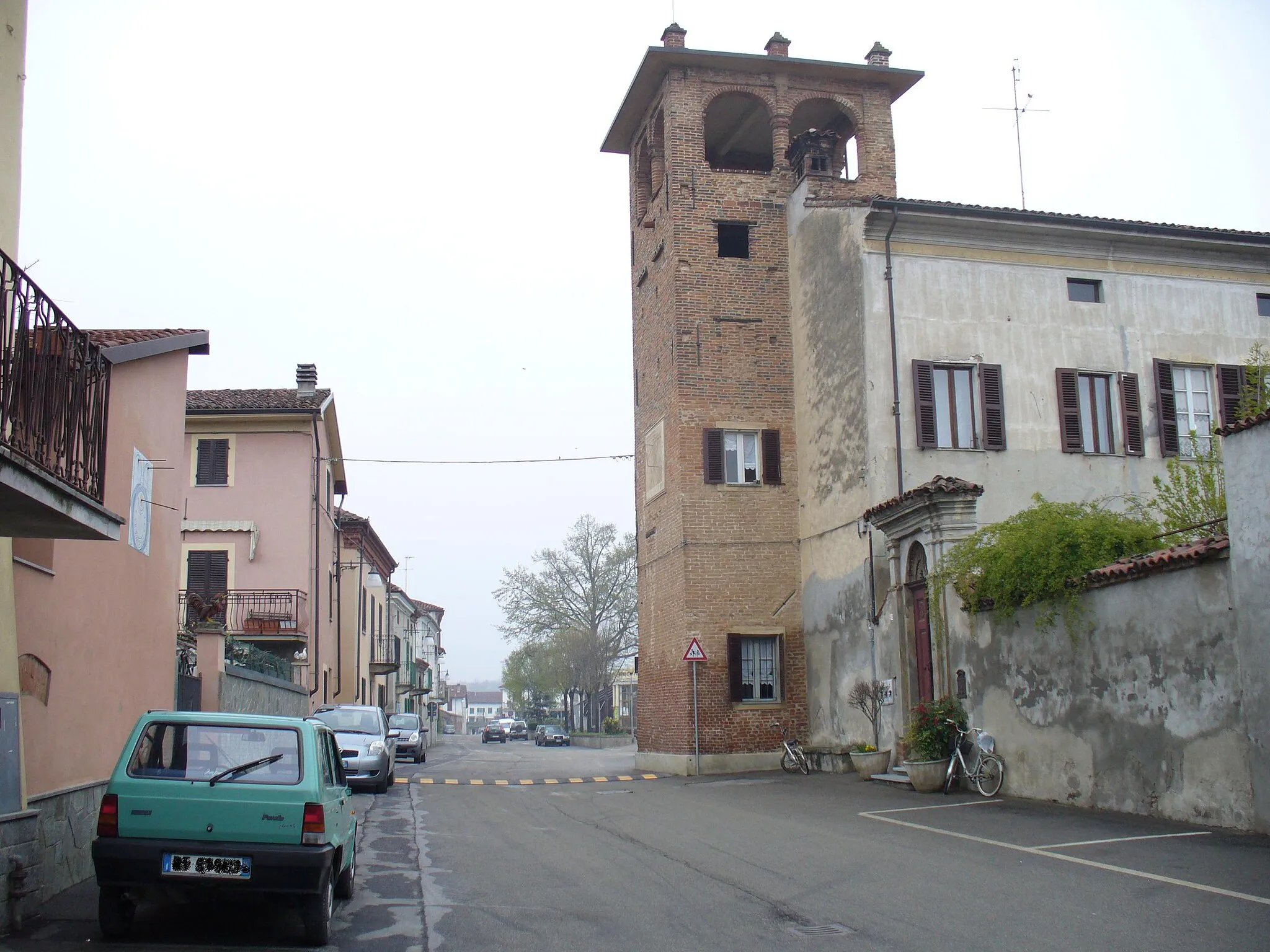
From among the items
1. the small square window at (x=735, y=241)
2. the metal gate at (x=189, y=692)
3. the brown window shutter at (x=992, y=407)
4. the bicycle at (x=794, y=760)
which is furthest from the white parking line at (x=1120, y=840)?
the small square window at (x=735, y=241)

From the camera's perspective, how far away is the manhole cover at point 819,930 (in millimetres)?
7738

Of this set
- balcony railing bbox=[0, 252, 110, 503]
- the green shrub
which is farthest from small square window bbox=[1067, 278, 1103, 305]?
balcony railing bbox=[0, 252, 110, 503]

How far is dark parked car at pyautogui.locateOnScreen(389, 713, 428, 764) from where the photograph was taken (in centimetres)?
3434

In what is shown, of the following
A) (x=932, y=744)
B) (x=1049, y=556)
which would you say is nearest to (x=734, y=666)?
(x=932, y=744)

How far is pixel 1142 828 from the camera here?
11883 mm

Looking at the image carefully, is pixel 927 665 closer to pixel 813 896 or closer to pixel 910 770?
pixel 910 770

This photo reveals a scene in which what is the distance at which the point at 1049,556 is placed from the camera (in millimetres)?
14727

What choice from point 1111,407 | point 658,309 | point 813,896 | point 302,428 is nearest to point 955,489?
point 1111,407

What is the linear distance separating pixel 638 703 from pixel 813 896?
19.6m

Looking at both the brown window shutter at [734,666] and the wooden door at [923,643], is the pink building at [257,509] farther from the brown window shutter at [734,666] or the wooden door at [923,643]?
the wooden door at [923,643]

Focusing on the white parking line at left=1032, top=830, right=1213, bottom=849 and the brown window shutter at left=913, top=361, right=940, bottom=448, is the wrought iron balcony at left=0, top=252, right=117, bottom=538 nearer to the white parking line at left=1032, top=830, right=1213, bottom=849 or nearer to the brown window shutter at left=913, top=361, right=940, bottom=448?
the white parking line at left=1032, top=830, right=1213, bottom=849

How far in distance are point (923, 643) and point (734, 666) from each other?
20.6 feet

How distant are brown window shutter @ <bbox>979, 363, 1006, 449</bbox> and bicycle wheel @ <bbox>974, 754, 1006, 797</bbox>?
8477mm

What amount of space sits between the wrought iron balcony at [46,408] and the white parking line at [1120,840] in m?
8.71
